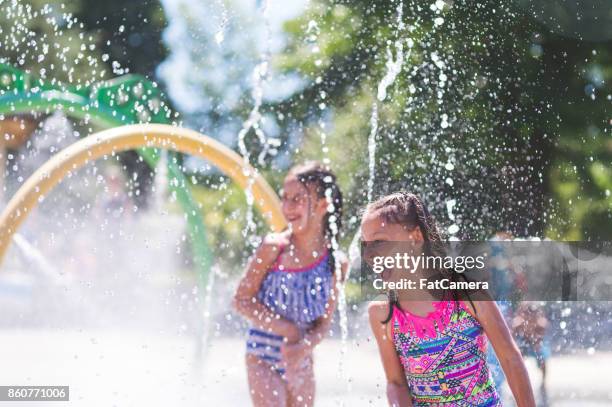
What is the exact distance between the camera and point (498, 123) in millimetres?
8859

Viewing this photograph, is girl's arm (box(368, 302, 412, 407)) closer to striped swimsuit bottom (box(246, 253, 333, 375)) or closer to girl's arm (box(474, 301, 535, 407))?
girl's arm (box(474, 301, 535, 407))

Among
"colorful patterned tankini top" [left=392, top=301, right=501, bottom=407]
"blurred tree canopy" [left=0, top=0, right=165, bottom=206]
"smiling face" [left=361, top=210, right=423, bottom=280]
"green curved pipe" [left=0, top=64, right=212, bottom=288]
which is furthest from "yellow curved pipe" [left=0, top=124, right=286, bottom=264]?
"blurred tree canopy" [left=0, top=0, right=165, bottom=206]

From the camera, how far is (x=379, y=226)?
7.37ft

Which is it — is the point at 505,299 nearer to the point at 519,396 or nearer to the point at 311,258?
the point at 311,258

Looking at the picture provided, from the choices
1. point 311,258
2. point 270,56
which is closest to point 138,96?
point 311,258

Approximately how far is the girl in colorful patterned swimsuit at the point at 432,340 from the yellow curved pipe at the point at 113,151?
6.76 ft

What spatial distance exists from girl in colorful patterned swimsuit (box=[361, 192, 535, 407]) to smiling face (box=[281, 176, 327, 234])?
3.65 feet

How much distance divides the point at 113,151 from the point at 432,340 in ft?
8.93

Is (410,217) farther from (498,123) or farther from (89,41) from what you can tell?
(89,41)

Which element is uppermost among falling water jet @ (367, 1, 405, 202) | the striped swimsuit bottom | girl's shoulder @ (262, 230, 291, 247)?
falling water jet @ (367, 1, 405, 202)

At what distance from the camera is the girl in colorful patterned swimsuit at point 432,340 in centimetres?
210

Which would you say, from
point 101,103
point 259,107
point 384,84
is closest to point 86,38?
point 259,107

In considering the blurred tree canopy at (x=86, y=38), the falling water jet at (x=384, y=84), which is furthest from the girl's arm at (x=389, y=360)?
the blurred tree canopy at (x=86, y=38)

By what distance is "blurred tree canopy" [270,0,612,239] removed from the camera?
342 inches
